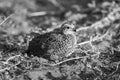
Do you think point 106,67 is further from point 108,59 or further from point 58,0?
point 58,0

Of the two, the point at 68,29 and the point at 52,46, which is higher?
the point at 68,29

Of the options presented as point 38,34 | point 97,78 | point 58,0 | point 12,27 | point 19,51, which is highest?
point 58,0

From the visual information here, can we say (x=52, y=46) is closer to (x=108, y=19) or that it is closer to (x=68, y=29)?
(x=68, y=29)

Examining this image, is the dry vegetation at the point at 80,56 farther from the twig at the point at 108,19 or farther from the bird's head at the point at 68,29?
the bird's head at the point at 68,29

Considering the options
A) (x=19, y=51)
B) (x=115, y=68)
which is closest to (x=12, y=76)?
(x=19, y=51)

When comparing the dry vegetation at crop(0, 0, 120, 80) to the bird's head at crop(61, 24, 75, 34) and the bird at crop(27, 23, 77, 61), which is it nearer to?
the bird at crop(27, 23, 77, 61)

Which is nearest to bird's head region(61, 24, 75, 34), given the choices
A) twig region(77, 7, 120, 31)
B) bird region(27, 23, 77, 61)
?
bird region(27, 23, 77, 61)

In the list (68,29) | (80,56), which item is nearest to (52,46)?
(68,29)

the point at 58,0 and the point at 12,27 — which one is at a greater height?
the point at 58,0
